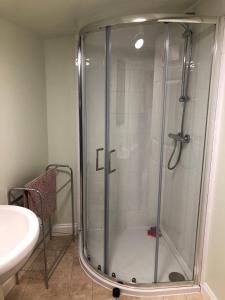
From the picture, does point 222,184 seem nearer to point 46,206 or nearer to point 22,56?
point 46,206

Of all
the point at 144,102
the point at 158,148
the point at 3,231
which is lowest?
the point at 3,231

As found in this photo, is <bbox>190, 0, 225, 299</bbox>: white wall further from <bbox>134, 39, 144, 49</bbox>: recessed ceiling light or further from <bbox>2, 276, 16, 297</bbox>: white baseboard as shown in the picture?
<bbox>2, 276, 16, 297</bbox>: white baseboard

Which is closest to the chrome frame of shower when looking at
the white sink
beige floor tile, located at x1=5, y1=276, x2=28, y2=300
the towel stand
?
the towel stand

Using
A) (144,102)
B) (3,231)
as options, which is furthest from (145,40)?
(3,231)

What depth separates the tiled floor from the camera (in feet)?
5.81

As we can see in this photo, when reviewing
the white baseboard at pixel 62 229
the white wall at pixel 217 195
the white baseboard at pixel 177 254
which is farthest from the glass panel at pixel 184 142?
the white baseboard at pixel 62 229

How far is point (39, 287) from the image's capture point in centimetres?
187

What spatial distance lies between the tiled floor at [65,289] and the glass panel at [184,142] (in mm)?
391

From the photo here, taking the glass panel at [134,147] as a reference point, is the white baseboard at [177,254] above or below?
below

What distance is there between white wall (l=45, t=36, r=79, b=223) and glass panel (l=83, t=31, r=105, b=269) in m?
0.33

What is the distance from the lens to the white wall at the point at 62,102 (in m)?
2.29

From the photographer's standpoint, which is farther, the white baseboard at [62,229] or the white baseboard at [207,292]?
the white baseboard at [62,229]

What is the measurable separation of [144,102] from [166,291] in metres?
1.63

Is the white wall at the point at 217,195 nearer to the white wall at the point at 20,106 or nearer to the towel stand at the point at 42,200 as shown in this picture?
the towel stand at the point at 42,200
